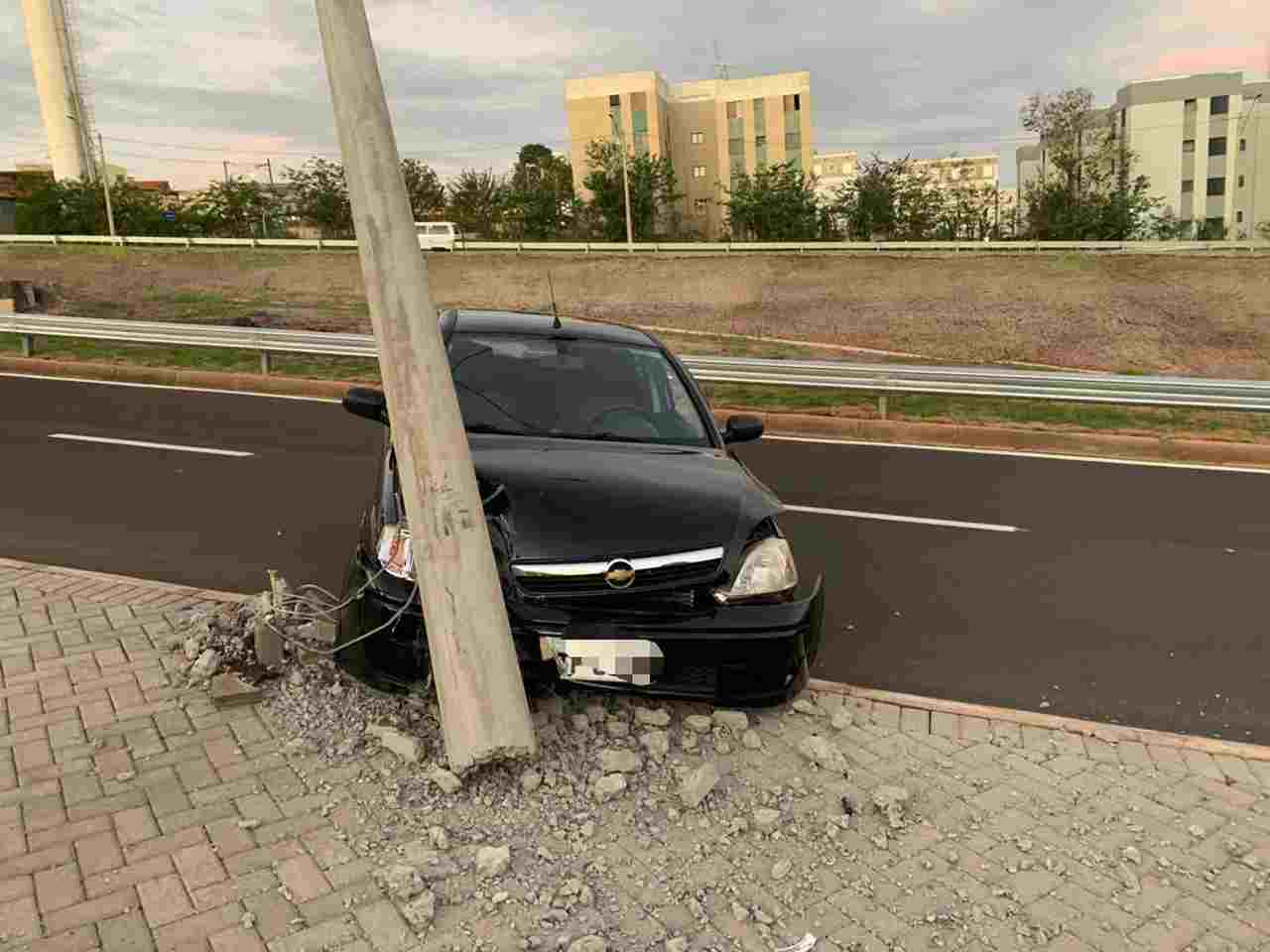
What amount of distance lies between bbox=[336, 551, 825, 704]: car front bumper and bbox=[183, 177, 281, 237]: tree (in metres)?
55.3

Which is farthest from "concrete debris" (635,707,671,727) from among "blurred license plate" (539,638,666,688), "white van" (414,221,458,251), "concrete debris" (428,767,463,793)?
"white van" (414,221,458,251)

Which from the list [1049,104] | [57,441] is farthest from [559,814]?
[1049,104]

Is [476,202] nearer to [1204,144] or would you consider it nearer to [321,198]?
[321,198]

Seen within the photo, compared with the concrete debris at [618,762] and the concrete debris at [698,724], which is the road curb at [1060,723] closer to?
the concrete debris at [698,724]

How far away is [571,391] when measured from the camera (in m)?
5.04

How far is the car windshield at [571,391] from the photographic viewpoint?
4.78 metres

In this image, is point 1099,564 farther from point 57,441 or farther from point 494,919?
point 57,441

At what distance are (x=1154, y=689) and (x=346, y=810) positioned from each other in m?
3.80

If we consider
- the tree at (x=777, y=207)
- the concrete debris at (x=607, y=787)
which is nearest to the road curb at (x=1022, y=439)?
the concrete debris at (x=607, y=787)

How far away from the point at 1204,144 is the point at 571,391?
9066 cm

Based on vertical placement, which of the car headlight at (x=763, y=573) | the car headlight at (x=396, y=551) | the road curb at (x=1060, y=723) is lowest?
the road curb at (x=1060, y=723)

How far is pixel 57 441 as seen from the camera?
935 cm

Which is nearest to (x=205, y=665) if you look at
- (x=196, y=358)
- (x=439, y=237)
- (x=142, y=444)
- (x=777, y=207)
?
(x=142, y=444)

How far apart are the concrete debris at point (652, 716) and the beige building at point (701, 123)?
259ft
